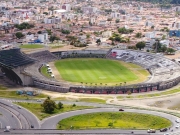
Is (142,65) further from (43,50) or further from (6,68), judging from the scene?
(6,68)

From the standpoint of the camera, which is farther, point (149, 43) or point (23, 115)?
point (149, 43)

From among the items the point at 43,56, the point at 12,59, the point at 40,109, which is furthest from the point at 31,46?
the point at 40,109

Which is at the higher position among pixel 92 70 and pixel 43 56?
pixel 43 56

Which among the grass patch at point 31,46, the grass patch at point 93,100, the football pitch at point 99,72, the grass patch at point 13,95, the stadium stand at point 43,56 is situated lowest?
the grass patch at point 93,100

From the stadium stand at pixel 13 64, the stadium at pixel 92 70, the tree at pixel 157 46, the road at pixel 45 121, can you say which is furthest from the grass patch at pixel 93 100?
the tree at pixel 157 46

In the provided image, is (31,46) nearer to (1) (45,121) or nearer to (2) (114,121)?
(1) (45,121)

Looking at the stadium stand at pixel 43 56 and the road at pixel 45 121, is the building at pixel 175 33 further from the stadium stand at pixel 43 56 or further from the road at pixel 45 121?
the road at pixel 45 121

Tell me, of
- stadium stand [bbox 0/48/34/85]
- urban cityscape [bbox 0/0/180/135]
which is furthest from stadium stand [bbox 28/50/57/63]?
stadium stand [bbox 0/48/34/85]
